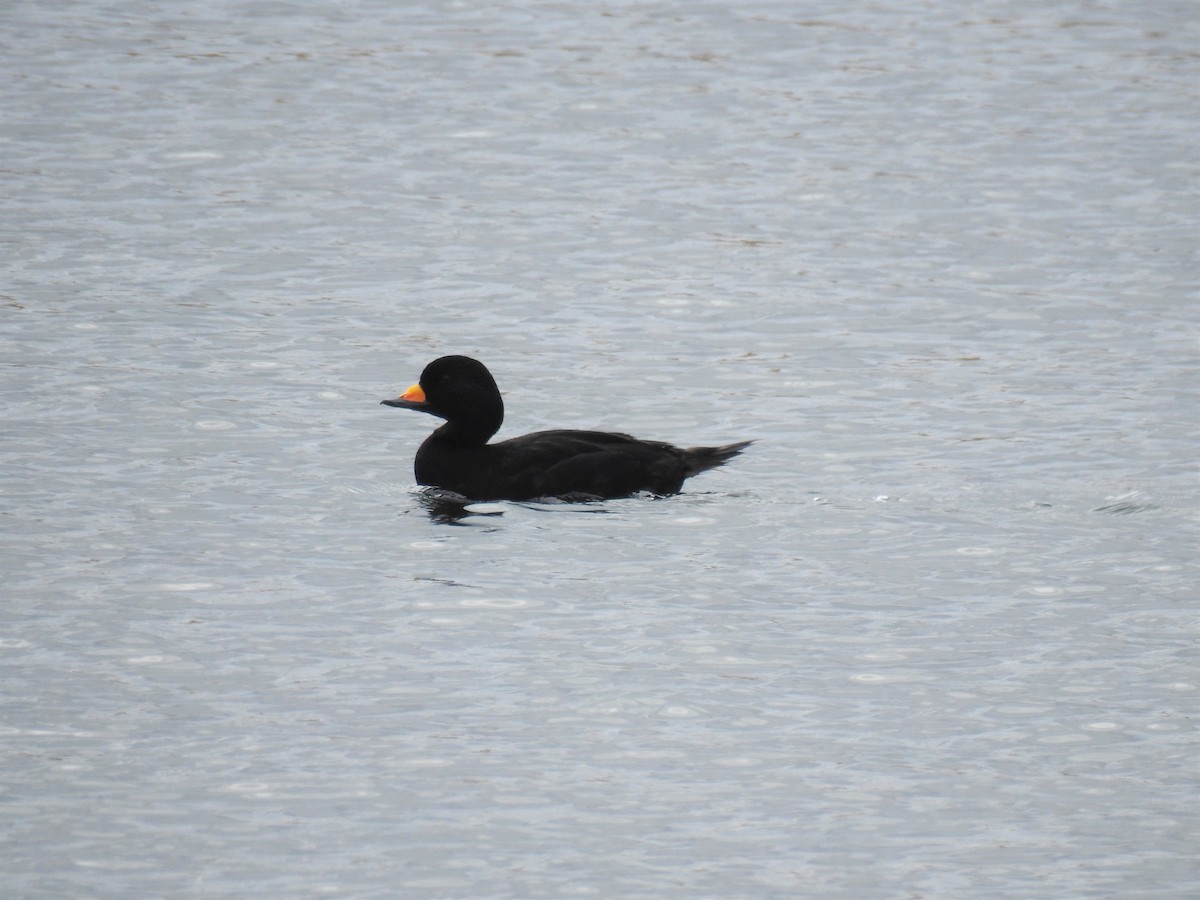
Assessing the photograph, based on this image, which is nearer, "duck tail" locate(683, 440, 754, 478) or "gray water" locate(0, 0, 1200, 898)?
"gray water" locate(0, 0, 1200, 898)

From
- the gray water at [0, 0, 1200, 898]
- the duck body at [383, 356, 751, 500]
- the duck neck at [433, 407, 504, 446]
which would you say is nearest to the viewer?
the gray water at [0, 0, 1200, 898]

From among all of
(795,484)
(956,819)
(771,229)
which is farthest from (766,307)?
(956,819)

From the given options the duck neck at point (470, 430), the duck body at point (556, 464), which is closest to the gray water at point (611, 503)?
the duck body at point (556, 464)

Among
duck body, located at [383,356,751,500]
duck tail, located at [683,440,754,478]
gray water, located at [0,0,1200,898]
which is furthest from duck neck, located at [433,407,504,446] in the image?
duck tail, located at [683,440,754,478]

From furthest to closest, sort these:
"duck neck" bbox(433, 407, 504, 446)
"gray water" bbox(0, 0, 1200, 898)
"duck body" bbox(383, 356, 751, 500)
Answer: "duck neck" bbox(433, 407, 504, 446) → "duck body" bbox(383, 356, 751, 500) → "gray water" bbox(0, 0, 1200, 898)

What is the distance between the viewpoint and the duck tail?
37.5ft

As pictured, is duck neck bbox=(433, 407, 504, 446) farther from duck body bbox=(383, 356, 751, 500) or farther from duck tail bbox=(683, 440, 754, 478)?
duck tail bbox=(683, 440, 754, 478)

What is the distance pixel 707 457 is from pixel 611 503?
591mm

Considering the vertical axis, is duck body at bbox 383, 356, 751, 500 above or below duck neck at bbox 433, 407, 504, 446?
below

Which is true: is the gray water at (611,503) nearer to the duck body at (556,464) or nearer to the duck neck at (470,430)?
the duck body at (556,464)

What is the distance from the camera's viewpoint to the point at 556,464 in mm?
11344

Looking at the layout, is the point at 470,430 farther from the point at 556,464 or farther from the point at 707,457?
the point at 707,457

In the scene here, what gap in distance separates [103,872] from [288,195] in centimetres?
1201

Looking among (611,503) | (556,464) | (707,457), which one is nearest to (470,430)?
(556,464)
